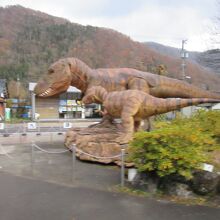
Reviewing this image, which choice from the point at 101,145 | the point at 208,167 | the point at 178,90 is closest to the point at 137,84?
the point at 178,90

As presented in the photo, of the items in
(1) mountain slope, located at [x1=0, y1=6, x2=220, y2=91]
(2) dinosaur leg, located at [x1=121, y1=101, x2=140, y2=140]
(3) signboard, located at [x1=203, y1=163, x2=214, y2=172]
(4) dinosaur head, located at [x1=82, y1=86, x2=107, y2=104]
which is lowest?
(3) signboard, located at [x1=203, y1=163, x2=214, y2=172]

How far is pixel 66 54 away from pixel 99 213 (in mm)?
55389

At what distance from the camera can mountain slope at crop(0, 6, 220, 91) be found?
50.2 m

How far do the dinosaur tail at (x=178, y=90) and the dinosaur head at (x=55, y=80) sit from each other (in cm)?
302

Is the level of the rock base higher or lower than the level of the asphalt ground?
higher

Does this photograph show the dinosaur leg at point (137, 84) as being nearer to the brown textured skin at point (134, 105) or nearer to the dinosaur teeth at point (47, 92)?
the brown textured skin at point (134, 105)

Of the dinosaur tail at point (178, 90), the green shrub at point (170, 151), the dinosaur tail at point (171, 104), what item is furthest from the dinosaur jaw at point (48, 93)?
the green shrub at point (170, 151)

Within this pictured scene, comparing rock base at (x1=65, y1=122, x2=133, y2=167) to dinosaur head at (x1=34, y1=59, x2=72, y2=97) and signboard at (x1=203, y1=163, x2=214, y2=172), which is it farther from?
signboard at (x1=203, y1=163, x2=214, y2=172)

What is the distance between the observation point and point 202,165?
5.39 m

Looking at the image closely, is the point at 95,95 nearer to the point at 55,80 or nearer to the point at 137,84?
the point at 55,80

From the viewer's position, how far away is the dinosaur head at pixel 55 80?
33.8 feet

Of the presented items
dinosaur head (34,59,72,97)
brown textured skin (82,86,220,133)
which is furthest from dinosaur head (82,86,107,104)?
dinosaur head (34,59,72,97)

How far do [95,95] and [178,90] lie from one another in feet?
11.2

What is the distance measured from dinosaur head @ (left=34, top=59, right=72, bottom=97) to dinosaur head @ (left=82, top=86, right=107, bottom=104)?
41.6 inches
